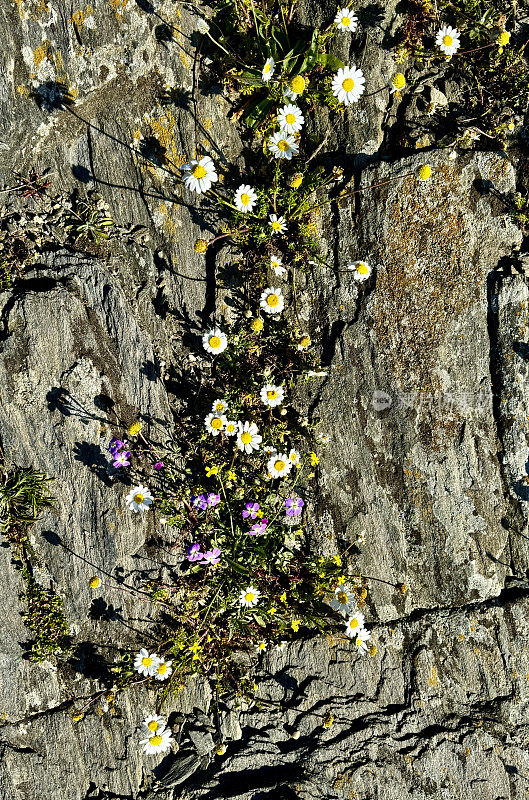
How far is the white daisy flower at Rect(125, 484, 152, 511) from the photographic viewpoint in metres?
4.41

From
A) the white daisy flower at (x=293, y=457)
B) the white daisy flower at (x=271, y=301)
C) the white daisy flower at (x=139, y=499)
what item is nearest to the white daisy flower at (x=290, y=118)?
the white daisy flower at (x=271, y=301)

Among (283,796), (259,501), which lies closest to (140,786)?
(283,796)

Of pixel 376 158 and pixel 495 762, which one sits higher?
pixel 376 158

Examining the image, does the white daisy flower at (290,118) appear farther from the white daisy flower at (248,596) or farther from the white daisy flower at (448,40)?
the white daisy flower at (248,596)

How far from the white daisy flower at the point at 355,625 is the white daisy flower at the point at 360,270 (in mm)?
2888

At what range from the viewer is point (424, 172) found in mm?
4266

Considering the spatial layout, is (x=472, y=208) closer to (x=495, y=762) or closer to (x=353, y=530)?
(x=353, y=530)

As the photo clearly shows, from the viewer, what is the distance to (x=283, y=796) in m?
4.20

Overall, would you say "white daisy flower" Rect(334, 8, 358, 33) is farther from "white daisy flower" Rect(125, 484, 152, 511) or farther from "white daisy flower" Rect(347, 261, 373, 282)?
"white daisy flower" Rect(125, 484, 152, 511)

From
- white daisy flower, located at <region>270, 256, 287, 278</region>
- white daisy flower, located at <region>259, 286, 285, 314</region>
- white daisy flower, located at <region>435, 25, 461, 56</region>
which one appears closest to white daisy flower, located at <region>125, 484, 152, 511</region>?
white daisy flower, located at <region>259, 286, 285, 314</region>

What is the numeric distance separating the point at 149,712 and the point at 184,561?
4.29ft

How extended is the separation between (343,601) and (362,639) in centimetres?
36

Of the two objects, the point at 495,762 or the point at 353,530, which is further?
the point at 353,530

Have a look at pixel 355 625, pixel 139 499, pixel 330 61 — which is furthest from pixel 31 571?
pixel 330 61
